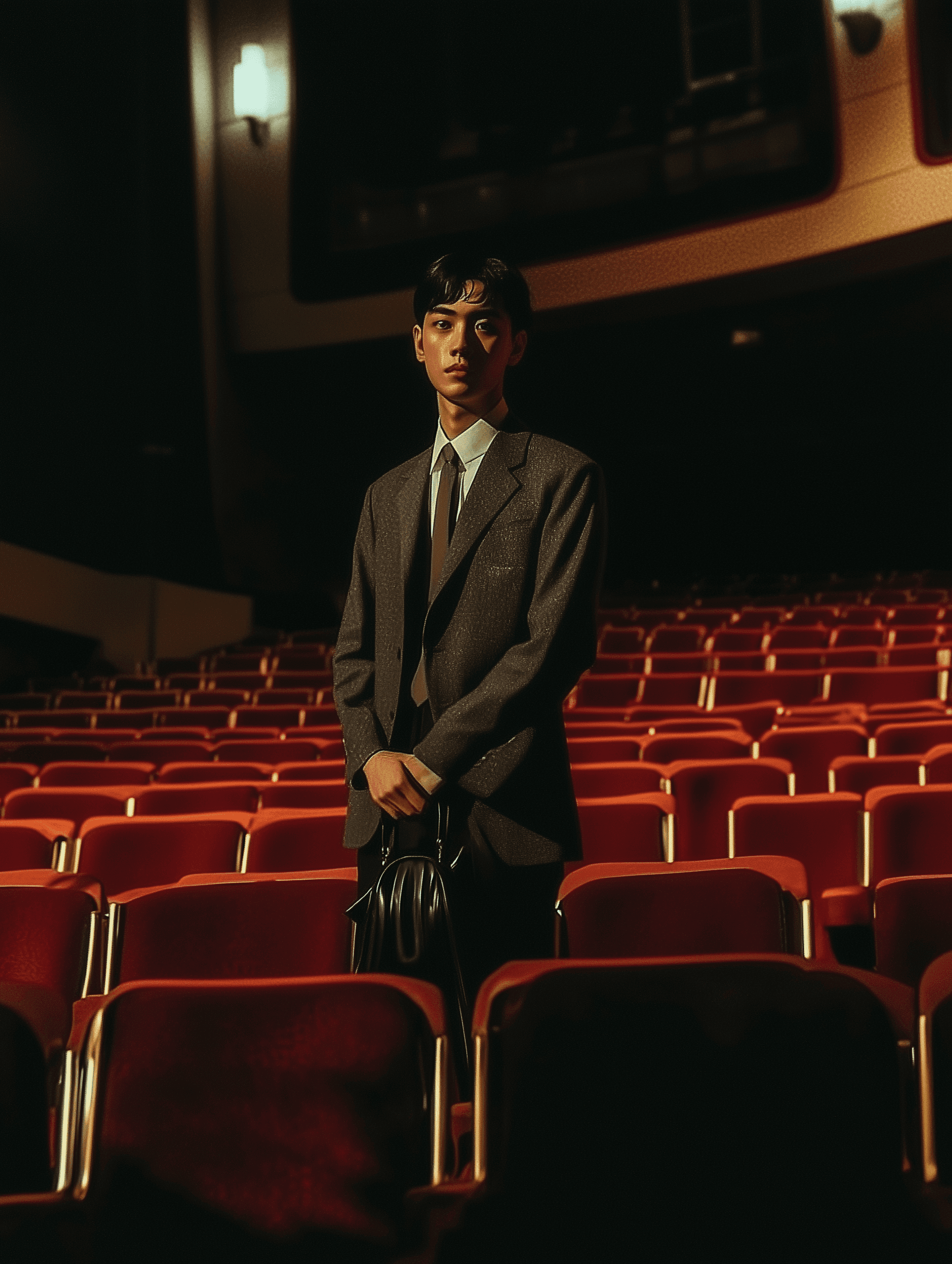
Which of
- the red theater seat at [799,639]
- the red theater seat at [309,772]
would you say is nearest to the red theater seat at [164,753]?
the red theater seat at [309,772]

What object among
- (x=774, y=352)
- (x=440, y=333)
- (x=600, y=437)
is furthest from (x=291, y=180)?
(x=440, y=333)

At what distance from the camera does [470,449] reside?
1.49 m

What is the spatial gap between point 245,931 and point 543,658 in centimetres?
68

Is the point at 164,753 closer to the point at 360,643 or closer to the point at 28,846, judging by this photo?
Answer: the point at 28,846

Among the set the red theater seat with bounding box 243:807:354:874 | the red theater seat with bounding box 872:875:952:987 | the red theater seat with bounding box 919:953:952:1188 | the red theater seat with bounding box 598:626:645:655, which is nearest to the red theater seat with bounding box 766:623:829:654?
the red theater seat with bounding box 598:626:645:655

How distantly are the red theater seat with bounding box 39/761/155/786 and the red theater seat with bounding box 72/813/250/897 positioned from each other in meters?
1.30

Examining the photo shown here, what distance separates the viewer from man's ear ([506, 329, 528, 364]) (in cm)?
149

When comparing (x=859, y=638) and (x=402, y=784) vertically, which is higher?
(x=859, y=638)

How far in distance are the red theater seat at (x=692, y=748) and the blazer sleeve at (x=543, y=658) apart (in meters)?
Answer: 2.05

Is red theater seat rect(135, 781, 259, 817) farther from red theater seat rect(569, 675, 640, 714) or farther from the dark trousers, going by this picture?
red theater seat rect(569, 675, 640, 714)

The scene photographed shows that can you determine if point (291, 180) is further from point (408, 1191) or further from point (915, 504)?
point (408, 1191)

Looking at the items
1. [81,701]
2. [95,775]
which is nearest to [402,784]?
[95,775]

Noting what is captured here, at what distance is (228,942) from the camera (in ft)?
5.64

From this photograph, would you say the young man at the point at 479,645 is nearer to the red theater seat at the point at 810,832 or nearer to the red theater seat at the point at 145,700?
the red theater seat at the point at 810,832
